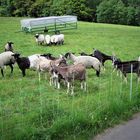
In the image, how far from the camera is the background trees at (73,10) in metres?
73.0

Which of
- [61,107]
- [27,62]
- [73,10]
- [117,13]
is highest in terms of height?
[27,62]

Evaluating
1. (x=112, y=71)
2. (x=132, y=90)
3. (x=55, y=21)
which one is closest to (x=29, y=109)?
(x=132, y=90)

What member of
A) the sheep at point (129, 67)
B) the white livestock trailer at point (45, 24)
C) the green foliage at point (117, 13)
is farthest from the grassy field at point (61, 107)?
the green foliage at point (117, 13)

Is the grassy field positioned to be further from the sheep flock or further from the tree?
the tree

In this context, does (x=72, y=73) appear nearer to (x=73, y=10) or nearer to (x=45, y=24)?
(x=45, y=24)

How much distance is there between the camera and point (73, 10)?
72.7 m

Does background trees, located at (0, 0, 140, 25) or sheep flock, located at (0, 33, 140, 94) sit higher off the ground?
sheep flock, located at (0, 33, 140, 94)

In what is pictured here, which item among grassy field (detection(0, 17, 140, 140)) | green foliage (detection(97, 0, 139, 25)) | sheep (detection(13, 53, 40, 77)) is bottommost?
green foliage (detection(97, 0, 139, 25))

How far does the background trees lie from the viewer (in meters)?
73.0

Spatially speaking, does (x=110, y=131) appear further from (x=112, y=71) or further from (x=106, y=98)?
(x=112, y=71)

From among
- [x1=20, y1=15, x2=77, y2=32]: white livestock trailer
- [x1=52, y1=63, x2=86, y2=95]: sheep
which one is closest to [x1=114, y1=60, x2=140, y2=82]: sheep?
[x1=52, y1=63, x2=86, y2=95]: sheep

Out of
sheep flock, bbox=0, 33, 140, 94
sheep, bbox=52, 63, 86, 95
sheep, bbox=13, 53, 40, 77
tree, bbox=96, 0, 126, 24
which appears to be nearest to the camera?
sheep, bbox=52, 63, 86, 95

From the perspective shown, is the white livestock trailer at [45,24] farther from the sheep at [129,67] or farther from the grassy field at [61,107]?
the sheep at [129,67]

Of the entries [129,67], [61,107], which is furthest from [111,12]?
[61,107]
